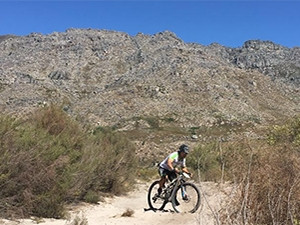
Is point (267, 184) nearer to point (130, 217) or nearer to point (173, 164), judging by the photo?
point (173, 164)

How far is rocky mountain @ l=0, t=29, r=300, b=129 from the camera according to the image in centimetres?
7019

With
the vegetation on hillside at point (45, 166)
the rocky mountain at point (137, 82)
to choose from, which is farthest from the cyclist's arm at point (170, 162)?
the rocky mountain at point (137, 82)

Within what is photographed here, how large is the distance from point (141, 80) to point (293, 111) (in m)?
31.8

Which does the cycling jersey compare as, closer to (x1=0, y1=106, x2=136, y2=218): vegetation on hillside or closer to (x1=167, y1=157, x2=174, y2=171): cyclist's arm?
(x1=167, y1=157, x2=174, y2=171): cyclist's arm

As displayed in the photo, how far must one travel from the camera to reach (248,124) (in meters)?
66.4

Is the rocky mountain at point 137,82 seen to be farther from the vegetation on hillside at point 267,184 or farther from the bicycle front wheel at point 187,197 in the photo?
the vegetation on hillside at point 267,184

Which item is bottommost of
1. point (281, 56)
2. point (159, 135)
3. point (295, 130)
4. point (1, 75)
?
point (295, 130)

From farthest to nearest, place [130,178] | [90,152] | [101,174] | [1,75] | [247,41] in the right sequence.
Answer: [247,41] < [1,75] < [130,178] < [101,174] < [90,152]

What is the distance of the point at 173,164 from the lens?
34.8 feet

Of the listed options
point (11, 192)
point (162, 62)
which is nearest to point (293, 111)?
point (162, 62)

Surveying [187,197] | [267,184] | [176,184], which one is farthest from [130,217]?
[267,184]

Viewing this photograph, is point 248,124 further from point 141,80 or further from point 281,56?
point 281,56

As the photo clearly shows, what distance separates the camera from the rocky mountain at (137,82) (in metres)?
70.2

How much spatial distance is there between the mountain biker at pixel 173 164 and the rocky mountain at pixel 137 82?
30.7m
